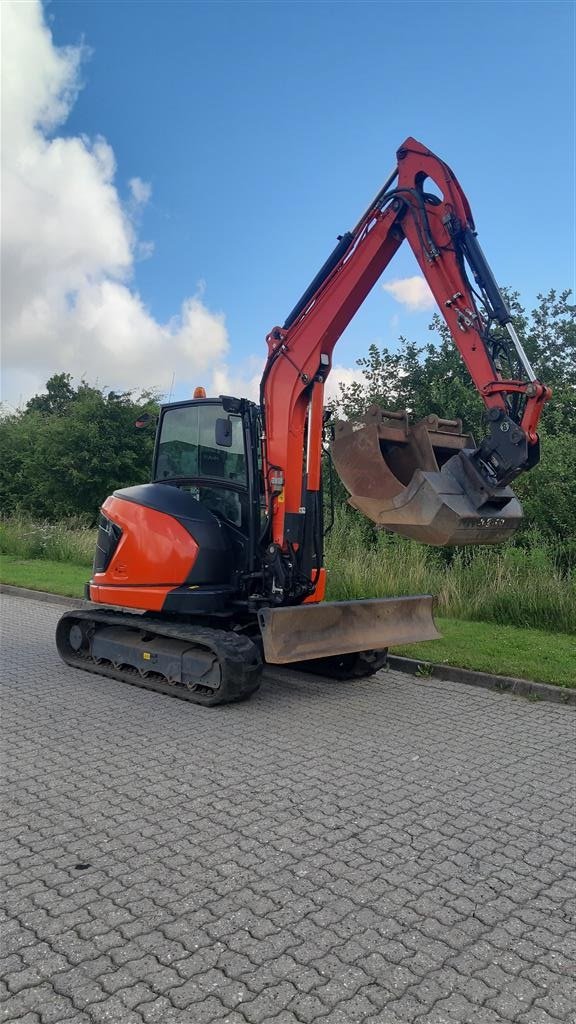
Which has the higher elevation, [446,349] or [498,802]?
[446,349]

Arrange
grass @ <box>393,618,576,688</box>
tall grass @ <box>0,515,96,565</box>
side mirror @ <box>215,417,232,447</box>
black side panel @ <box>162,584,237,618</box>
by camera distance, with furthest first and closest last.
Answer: tall grass @ <box>0,515,96,565</box>
grass @ <box>393,618,576,688</box>
side mirror @ <box>215,417,232,447</box>
black side panel @ <box>162,584,237,618</box>

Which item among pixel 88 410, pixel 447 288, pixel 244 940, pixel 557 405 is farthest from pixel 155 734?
pixel 88 410

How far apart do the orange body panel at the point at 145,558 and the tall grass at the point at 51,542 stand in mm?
9145

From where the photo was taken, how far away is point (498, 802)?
14.0 ft

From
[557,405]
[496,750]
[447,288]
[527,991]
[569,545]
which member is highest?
[557,405]

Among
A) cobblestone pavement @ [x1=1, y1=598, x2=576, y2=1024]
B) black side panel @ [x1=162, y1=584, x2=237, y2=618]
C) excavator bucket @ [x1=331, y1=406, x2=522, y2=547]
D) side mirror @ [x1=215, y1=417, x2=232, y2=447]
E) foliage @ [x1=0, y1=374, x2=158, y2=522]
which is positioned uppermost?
foliage @ [x1=0, y1=374, x2=158, y2=522]

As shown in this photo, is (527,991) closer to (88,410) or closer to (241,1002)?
(241,1002)

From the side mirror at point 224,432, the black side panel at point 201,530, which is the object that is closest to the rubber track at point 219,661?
the black side panel at point 201,530

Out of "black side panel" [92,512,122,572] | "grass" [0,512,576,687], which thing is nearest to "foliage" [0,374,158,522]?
"grass" [0,512,576,687]

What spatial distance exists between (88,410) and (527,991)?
832 inches

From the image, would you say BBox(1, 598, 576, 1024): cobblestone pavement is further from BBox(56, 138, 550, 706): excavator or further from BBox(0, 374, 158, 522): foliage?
BBox(0, 374, 158, 522): foliage

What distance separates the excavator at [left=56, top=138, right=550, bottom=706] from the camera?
219 inches

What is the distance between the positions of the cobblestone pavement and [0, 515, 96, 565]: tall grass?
1112cm

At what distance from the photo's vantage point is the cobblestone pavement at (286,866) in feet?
8.59
